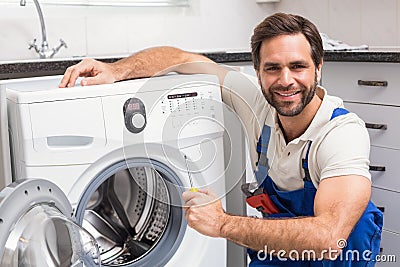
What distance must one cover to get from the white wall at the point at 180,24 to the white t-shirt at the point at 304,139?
1152mm

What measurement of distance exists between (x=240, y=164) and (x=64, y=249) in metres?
0.85

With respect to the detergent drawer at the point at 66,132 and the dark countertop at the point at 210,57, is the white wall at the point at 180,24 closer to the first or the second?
the dark countertop at the point at 210,57

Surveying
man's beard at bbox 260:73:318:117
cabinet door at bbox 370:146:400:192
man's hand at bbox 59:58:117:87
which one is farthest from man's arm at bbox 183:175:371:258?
cabinet door at bbox 370:146:400:192

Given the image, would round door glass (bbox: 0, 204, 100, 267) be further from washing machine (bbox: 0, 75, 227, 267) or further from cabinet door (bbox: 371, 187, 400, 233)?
cabinet door (bbox: 371, 187, 400, 233)

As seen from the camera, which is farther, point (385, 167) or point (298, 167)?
point (385, 167)

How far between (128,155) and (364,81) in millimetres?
1318

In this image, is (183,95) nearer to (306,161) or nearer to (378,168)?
(306,161)

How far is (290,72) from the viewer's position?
169 centimetres

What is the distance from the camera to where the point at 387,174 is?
8.81ft

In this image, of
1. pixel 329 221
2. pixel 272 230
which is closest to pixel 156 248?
pixel 272 230

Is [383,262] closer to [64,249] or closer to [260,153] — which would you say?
[260,153]

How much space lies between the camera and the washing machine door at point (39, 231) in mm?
1178

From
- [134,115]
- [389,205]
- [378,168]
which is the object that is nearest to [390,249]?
[389,205]

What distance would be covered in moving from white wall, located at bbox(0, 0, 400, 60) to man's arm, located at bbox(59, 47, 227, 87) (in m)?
0.87
